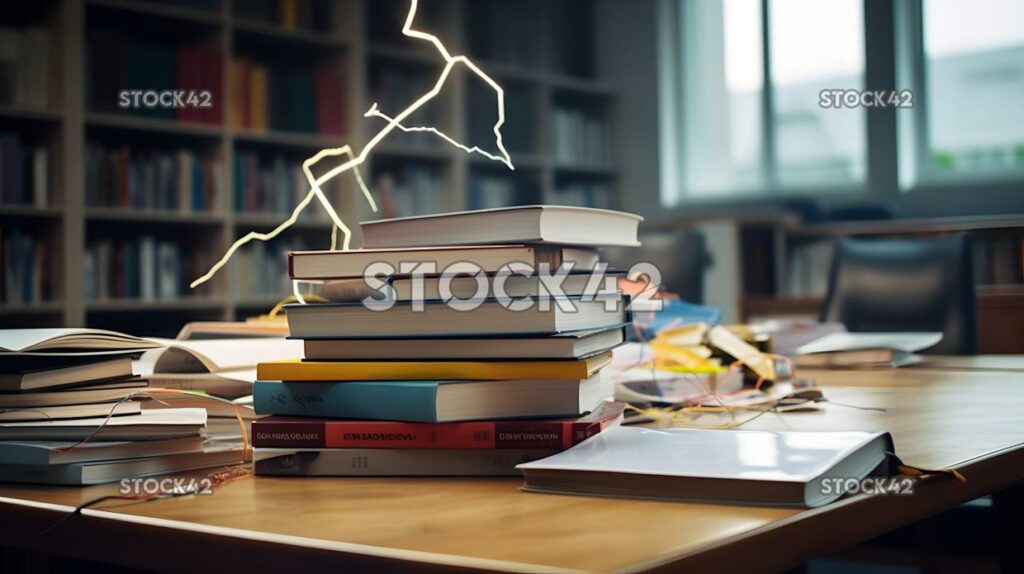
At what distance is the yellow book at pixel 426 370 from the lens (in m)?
0.78

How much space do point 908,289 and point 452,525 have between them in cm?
227

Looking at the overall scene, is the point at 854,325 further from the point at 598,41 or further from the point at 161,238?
the point at 598,41

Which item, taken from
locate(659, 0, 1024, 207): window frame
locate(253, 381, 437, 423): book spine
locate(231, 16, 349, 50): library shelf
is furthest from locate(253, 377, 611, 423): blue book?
locate(659, 0, 1024, 207): window frame

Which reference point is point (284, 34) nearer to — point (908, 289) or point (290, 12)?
point (290, 12)

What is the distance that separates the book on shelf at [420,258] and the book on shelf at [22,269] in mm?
2895

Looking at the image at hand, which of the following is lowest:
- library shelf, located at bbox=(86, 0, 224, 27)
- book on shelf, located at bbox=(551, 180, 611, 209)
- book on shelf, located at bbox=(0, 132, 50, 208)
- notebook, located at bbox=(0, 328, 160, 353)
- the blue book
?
the blue book

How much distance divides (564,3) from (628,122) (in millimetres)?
755

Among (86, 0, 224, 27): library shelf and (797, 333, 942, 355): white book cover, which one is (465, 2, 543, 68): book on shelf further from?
(797, 333, 942, 355): white book cover

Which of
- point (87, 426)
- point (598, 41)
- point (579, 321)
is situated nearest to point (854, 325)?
point (579, 321)

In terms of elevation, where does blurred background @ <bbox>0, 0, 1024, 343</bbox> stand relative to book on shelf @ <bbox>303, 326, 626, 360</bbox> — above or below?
above

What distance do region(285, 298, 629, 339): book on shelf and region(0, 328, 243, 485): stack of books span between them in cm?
12

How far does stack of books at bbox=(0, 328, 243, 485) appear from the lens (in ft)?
2.44

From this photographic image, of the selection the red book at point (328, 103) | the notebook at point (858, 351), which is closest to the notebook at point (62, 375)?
the notebook at point (858, 351)

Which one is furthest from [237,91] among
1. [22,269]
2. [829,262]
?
[829,262]
